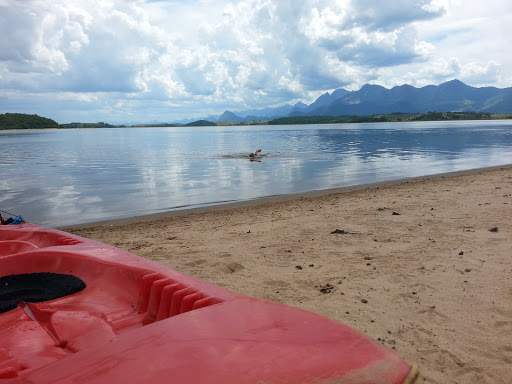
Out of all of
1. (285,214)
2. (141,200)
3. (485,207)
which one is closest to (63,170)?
(141,200)

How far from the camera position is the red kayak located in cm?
181

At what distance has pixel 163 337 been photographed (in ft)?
6.86

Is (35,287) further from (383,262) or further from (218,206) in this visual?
(218,206)

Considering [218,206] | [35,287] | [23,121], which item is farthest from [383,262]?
[23,121]

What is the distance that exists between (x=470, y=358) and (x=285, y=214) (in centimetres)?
688

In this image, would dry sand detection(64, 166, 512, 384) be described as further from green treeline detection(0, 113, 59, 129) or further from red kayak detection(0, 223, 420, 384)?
green treeline detection(0, 113, 59, 129)

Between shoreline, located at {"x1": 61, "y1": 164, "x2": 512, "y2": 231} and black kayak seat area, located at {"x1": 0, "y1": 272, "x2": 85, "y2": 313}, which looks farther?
shoreline, located at {"x1": 61, "y1": 164, "x2": 512, "y2": 231}

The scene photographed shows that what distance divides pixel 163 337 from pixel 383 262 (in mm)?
4394

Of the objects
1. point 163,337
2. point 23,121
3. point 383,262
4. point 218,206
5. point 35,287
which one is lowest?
point 218,206

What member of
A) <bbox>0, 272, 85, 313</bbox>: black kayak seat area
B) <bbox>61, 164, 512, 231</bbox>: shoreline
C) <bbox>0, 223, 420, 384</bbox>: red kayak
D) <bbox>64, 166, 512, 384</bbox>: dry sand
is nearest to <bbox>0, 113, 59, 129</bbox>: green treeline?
<bbox>61, 164, 512, 231</bbox>: shoreline

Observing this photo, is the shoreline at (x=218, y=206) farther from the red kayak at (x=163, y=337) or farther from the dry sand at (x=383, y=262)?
the red kayak at (x=163, y=337)

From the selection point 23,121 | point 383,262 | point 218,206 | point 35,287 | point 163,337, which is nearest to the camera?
point 163,337

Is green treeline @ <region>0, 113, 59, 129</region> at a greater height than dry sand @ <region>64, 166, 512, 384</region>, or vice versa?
green treeline @ <region>0, 113, 59, 129</region>

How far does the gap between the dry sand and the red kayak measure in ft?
5.04
